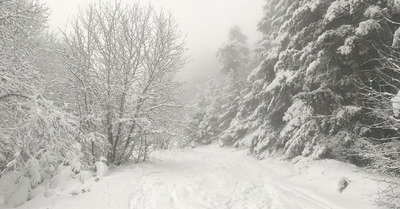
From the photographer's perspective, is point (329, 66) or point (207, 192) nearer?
point (207, 192)

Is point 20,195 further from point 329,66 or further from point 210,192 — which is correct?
point 329,66

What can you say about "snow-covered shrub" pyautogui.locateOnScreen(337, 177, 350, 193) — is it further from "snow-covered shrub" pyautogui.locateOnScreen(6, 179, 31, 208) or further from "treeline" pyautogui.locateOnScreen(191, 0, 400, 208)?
"snow-covered shrub" pyautogui.locateOnScreen(6, 179, 31, 208)

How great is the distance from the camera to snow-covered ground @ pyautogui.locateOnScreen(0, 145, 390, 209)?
28.6ft

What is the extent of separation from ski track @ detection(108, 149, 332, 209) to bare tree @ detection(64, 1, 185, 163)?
6.85 feet

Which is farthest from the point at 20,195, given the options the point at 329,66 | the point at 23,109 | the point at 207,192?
the point at 329,66

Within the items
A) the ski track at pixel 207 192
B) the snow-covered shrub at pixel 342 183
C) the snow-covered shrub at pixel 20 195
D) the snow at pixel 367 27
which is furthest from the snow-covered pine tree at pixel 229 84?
the snow-covered shrub at pixel 20 195

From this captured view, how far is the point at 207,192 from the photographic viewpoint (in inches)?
406

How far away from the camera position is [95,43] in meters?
14.0

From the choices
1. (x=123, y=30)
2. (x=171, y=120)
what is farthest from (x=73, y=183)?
(x=123, y=30)

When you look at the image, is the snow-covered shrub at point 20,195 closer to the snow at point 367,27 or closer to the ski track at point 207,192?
the ski track at point 207,192

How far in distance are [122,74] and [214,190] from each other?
619 cm

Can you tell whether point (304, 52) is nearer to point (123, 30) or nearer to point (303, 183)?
point (303, 183)

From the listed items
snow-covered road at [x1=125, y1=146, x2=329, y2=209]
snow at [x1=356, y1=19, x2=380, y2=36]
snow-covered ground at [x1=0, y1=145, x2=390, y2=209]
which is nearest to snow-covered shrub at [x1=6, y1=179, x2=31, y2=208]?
snow-covered ground at [x1=0, y1=145, x2=390, y2=209]

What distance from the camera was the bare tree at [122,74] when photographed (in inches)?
526
